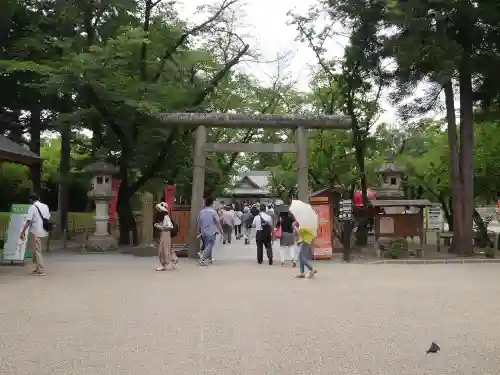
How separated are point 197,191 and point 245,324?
10.3 m

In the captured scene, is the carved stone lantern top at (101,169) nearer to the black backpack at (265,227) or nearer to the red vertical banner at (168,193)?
the red vertical banner at (168,193)

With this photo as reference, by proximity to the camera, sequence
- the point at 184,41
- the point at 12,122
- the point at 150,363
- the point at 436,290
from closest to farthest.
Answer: the point at 150,363 < the point at 436,290 < the point at 184,41 < the point at 12,122

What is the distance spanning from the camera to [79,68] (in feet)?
51.7

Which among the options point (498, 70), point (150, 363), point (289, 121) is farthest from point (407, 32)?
point (150, 363)

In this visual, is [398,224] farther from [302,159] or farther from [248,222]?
[248,222]

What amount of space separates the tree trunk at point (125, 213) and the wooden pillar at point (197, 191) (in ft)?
15.1

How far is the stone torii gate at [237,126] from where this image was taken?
56.5 ft

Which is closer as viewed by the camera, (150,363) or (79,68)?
(150,363)

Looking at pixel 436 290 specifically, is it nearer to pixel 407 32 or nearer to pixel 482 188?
pixel 407 32

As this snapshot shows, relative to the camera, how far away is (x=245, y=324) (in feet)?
23.5

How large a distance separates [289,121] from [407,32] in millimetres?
4652

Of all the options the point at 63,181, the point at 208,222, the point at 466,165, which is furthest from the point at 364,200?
the point at 63,181

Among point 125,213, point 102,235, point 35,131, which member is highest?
point 35,131

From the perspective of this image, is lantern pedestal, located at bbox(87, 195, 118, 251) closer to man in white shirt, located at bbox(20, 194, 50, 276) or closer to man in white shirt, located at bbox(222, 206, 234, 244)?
man in white shirt, located at bbox(222, 206, 234, 244)
